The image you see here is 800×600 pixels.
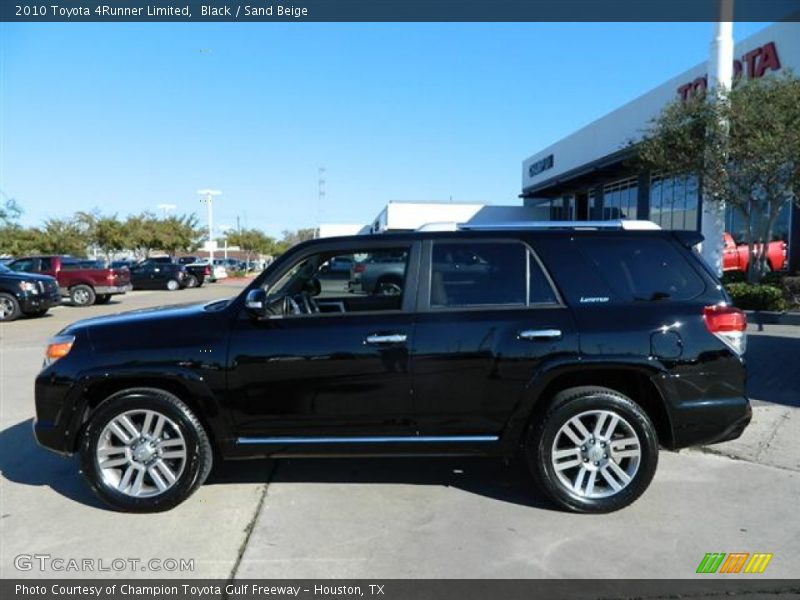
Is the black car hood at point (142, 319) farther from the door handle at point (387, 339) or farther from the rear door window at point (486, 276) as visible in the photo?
the rear door window at point (486, 276)

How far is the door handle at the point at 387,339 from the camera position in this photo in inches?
159

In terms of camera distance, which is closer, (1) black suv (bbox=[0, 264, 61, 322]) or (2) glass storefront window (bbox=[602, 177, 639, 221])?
(1) black suv (bbox=[0, 264, 61, 322])

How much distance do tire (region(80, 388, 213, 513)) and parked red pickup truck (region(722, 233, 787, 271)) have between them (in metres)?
17.2

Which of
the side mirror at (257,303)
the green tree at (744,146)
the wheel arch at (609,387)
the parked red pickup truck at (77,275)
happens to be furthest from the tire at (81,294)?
the wheel arch at (609,387)

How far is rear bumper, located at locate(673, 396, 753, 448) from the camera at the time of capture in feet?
13.4

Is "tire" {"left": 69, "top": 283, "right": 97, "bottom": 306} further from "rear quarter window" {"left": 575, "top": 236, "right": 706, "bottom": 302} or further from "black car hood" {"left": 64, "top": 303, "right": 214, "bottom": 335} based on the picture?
"rear quarter window" {"left": 575, "top": 236, "right": 706, "bottom": 302}

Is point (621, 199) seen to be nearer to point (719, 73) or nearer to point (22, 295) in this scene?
point (719, 73)

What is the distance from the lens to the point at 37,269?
20.9 meters

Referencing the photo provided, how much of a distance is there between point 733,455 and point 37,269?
21.6 m

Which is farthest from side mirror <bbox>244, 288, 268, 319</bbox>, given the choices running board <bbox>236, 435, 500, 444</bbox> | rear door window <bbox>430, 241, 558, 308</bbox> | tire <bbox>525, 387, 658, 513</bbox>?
tire <bbox>525, 387, 658, 513</bbox>

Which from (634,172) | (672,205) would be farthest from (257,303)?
(672,205)

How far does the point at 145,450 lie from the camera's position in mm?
4160

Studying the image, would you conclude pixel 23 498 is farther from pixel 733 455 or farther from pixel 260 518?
pixel 733 455

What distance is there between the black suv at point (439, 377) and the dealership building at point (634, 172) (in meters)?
11.7
